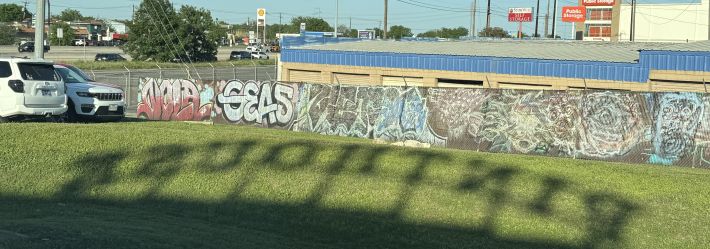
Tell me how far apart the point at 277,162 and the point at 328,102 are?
42.7 ft

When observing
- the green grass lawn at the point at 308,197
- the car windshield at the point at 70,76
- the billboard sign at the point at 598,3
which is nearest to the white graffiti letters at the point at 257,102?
the car windshield at the point at 70,76

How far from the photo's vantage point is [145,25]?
71.6 metres

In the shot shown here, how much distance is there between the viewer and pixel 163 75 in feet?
178

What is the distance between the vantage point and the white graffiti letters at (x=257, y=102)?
27.6 m

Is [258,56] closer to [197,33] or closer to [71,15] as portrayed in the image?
[197,33]

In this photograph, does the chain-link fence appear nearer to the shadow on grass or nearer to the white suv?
the white suv

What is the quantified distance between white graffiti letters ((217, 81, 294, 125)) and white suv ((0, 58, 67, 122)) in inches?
349

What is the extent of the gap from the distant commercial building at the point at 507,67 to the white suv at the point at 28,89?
16404mm

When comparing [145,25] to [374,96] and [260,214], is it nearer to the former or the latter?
[374,96]

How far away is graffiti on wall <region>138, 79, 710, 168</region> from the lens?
66.6 ft

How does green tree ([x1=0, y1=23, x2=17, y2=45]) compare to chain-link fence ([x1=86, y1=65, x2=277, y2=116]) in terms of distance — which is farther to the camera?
green tree ([x1=0, y1=23, x2=17, y2=45])

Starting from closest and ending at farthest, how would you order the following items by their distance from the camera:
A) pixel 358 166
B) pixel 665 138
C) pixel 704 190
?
pixel 704 190 < pixel 358 166 < pixel 665 138

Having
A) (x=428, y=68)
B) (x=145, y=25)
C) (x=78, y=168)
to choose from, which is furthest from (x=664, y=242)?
(x=145, y=25)

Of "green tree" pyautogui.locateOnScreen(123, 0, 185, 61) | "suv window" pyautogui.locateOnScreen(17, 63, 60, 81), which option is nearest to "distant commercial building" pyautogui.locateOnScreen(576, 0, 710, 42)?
"green tree" pyautogui.locateOnScreen(123, 0, 185, 61)
